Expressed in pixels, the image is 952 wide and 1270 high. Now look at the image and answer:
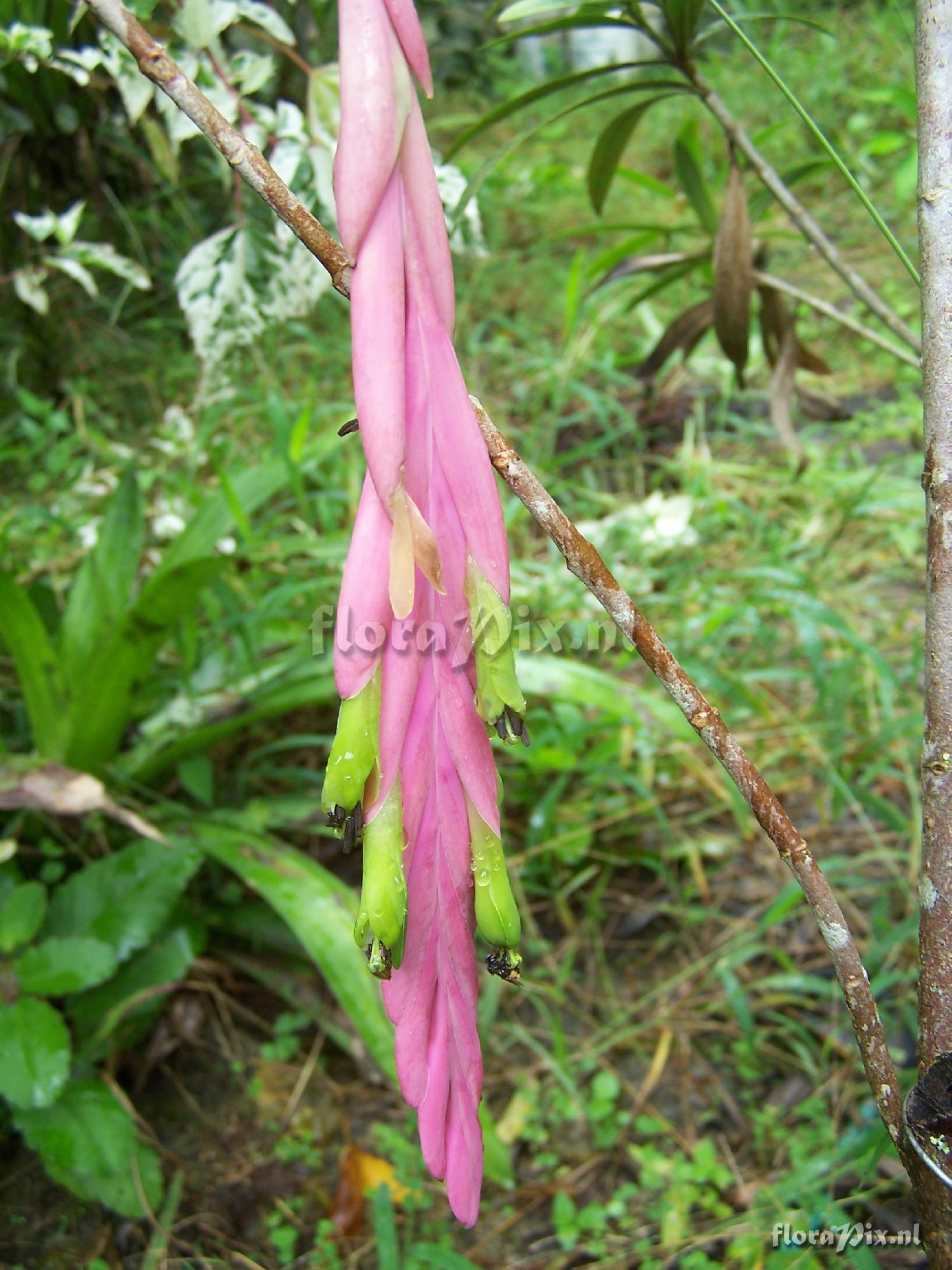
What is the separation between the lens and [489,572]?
14.7 inches

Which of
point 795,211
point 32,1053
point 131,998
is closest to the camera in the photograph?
point 795,211

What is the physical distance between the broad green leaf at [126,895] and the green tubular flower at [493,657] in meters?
0.79

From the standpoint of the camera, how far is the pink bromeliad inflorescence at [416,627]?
353 mm

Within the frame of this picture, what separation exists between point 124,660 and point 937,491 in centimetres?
94

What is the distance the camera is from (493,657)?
362 millimetres

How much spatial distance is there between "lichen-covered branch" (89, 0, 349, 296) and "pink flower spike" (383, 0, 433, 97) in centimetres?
8

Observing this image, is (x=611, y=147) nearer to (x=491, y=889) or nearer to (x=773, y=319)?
(x=773, y=319)

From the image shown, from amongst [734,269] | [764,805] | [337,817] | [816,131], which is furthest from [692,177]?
[337,817]

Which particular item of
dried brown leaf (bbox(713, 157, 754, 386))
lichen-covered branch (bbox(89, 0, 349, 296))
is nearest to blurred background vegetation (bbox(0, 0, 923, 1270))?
dried brown leaf (bbox(713, 157, 754, 386))

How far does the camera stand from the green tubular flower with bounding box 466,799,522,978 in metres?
0.38

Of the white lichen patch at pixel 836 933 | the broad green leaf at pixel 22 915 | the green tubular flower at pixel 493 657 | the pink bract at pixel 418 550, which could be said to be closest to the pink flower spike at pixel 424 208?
the pink bract at pixel 418 550

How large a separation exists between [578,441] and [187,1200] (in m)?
1.64

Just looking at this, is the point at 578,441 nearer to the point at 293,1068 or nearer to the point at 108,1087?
the point at 293,1068

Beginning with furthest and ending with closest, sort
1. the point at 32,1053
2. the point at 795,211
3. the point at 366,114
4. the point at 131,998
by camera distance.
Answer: the point at 131,998
the point at 32,1053
the point at 795,211
the point at 366,114
